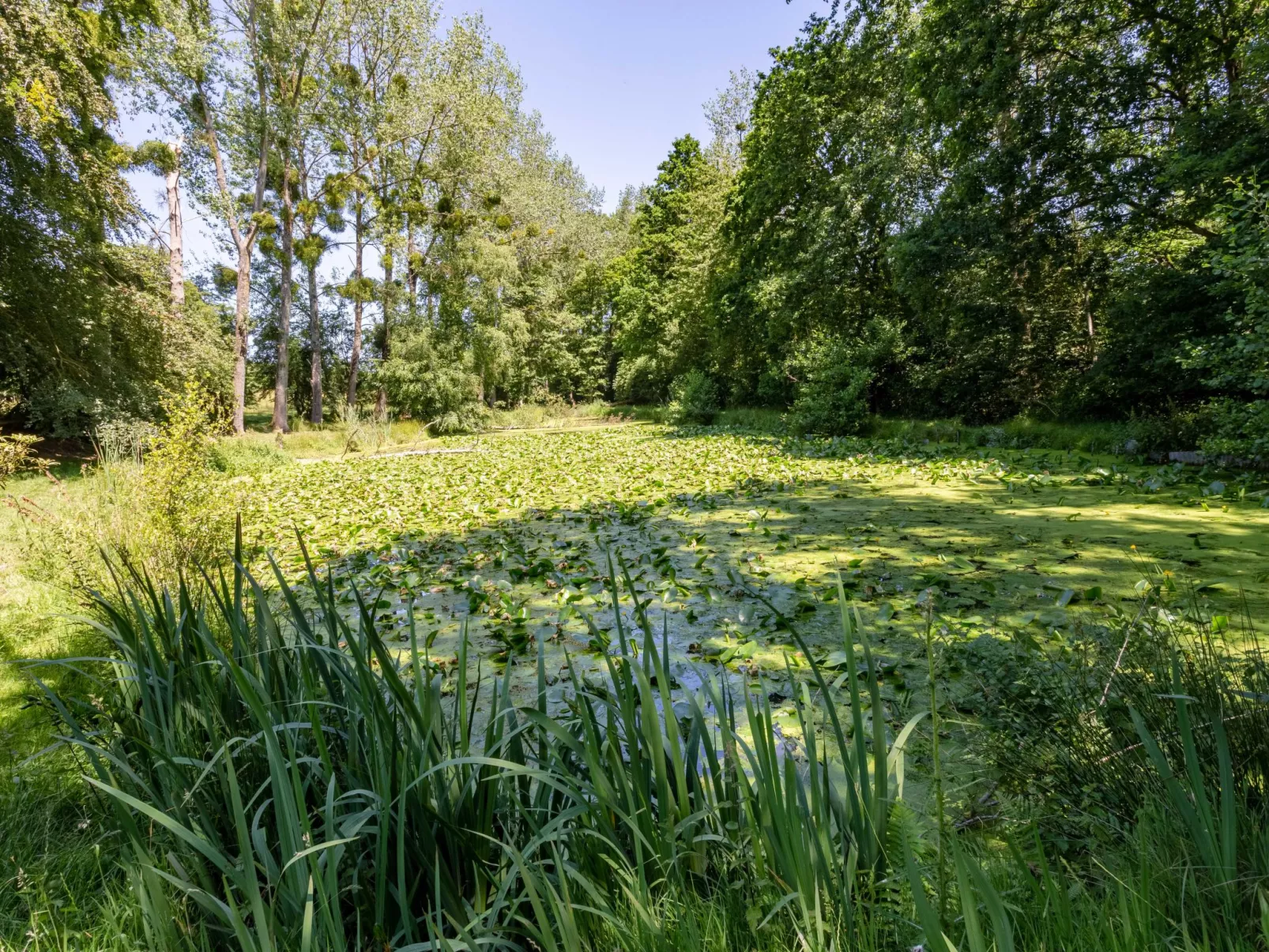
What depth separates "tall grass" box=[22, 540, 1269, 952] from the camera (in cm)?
94

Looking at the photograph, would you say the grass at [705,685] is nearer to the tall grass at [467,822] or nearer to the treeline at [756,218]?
the tall grass at [467,822]

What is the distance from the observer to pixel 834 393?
13.4m

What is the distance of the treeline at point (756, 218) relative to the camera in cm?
805

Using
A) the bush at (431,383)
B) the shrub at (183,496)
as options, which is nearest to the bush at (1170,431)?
the shrub at (183,496)

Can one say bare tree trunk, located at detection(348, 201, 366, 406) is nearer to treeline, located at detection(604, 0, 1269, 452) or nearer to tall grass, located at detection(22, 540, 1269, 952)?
treeline, located at detection(604, 0, 1269, 452)

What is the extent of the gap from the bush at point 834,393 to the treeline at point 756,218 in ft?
0.25

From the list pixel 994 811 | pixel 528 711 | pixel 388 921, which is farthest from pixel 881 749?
pixel 388 921

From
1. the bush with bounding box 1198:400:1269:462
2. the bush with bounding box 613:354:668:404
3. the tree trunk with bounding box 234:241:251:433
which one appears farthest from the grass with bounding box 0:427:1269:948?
the bush with bounding box 613:354:668:404

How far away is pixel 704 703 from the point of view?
8.31ft

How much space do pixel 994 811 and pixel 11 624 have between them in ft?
15.9

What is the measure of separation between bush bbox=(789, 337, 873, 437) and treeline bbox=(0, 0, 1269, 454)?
8 centimetres

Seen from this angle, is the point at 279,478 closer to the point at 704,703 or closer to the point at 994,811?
the point at 704,703

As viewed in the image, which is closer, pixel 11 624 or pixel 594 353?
pixel 11 624

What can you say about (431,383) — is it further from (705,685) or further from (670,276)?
(705,685)
